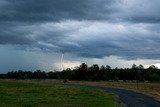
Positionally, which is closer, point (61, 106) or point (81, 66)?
point (61, 106)

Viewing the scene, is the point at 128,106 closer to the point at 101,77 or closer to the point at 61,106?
the point at 61,106

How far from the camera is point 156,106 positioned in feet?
122

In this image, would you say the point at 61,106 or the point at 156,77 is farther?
the point at 156,77

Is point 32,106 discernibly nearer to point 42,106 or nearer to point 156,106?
point 42,106

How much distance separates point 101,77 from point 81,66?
11.3 meters

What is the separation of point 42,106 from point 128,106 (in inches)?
298

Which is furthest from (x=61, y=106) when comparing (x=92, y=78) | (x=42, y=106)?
(x=92, y=78)

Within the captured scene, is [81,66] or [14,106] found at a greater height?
[81,66]

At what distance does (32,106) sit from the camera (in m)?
35.3

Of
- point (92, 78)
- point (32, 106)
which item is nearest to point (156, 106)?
point (32, 106)

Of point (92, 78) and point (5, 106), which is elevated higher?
point (92, 78)

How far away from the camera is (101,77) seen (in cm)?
19312

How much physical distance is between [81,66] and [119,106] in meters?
161

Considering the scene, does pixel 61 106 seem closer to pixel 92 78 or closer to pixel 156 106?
pixel 156 106
